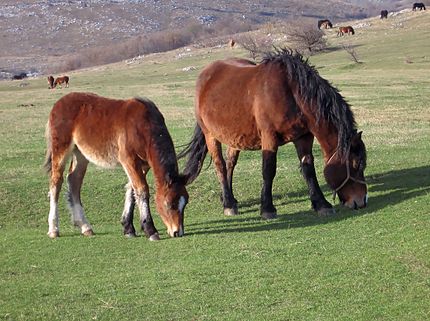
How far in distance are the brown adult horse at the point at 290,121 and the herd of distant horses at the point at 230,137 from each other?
0.05 feet

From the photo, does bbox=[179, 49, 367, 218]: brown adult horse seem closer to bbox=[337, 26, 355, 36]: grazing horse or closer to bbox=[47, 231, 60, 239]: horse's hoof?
bbox=[47, 231, 60, 239]: horse's hoof

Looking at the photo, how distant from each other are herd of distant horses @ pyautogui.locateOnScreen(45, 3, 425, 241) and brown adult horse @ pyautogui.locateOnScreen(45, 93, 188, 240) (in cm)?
1

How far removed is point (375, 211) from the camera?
10773mm

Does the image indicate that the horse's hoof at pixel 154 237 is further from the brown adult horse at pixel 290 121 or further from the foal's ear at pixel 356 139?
the foal's ear at pixel 356 139

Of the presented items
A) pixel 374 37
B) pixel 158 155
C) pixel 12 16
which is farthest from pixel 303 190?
pixel 12 16

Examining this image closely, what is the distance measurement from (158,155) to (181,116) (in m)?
18.0

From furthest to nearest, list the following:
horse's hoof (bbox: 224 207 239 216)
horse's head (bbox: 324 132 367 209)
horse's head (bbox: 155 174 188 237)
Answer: horse's hoof (bbox: 224 207 239 216) < horse's head (bbox: 324 132 367 209) < horse's head (bbox: 155 174 188 237)

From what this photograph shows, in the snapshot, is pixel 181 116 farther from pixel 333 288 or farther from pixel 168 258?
pixel 333 288

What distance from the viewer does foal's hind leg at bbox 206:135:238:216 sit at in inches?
503

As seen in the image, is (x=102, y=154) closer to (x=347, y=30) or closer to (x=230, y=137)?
(x=230, y=137)

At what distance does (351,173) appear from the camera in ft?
36.6

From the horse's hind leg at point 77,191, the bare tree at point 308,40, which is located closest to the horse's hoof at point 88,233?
the horse's hind leg at point 77,191

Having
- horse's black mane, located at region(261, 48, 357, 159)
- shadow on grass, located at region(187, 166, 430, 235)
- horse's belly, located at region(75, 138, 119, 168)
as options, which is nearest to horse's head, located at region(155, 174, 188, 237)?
shadow on grass, located at region(187, 166, 430, 235)

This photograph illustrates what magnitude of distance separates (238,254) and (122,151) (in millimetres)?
2636
